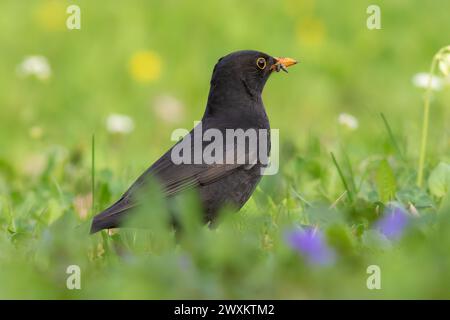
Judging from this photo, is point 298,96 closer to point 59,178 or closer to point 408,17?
point 408,17

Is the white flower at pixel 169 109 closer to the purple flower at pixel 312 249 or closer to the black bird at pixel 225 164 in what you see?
the black bird at pixel 225 164

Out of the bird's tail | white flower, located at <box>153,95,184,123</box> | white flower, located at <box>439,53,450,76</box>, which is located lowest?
the bird's tail

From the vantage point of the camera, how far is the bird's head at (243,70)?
4.94 m

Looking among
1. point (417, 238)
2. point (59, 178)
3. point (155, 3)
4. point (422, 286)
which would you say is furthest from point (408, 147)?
point (155, 3)

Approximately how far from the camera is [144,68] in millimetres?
9680

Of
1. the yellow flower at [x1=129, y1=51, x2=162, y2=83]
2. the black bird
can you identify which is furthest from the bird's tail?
the yellow flower at [x1=129, y1=51, x2=162, y2=83]

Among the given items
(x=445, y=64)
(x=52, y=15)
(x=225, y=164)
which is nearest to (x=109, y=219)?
(x=225, y=164)

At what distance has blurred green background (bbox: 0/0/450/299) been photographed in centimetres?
290

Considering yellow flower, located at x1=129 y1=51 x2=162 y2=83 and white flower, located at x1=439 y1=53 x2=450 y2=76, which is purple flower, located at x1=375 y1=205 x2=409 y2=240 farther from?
yellow flower, located at x1=129 y1=51 x2=162 y2=83

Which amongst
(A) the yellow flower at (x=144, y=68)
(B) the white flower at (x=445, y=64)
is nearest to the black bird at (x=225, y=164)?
(B) the white flower at (x=445, y=64)

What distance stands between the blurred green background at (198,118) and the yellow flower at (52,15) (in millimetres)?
20

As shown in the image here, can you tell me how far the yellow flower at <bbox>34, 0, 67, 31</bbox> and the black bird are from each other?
5.57 meters

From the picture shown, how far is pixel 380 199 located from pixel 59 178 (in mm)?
2223
